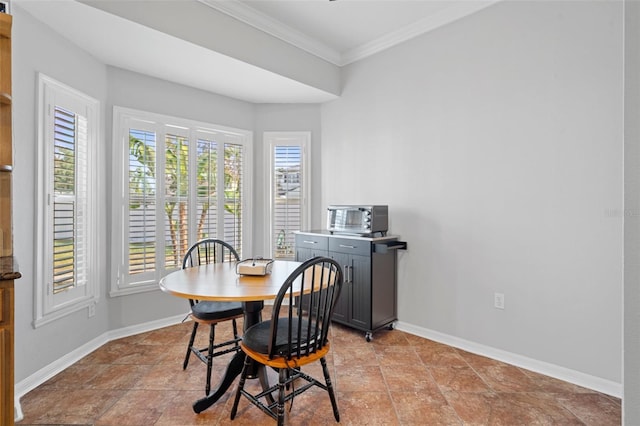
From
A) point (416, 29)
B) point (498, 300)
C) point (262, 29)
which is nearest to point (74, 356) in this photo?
point (262, 29)

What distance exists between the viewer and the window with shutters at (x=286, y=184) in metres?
4.15

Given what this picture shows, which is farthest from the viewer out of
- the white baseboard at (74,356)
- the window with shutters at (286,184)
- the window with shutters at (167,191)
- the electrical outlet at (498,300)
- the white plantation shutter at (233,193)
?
the window with shutters at (286,184)

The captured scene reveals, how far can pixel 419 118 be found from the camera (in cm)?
320

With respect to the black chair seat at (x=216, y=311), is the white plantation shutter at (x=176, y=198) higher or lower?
higher

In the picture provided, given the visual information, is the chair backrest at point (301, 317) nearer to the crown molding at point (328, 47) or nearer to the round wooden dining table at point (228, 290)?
the round wooden dining table at point (228, 290)

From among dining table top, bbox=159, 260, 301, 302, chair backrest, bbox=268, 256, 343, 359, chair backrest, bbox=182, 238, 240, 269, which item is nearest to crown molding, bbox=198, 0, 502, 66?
chair backrest, bbox=182, 238, 240, 269

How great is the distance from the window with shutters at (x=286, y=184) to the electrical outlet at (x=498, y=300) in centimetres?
223

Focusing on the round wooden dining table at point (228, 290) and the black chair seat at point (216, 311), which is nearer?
the round wooden dining table at point (228, 290)

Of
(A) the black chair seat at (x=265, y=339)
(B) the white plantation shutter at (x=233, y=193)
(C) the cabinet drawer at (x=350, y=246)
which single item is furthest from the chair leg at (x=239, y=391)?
(B) the white plantation shutter at (x=233, y=193)

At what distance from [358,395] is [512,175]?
2.00 m

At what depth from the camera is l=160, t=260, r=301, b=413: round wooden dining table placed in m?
1.73

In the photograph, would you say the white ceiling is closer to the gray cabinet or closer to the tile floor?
the gray cabinet

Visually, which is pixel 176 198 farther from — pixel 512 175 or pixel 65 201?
pixel 512 175

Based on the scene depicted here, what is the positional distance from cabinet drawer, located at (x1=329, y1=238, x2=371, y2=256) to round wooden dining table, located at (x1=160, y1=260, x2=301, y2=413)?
3.10ft
